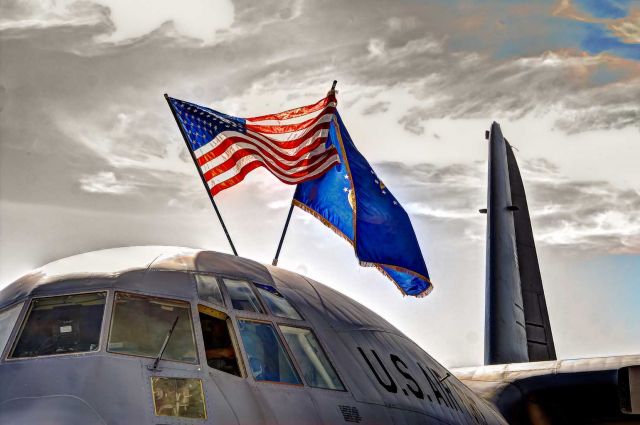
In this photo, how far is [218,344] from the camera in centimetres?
730

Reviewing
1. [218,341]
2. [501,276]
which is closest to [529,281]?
[501,276]

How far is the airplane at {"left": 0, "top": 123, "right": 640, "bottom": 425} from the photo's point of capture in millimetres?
6355

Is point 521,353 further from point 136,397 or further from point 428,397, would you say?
point 136,397

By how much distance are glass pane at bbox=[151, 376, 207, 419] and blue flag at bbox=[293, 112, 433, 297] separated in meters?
7.78

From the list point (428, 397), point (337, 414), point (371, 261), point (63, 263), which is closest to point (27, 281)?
point (63, 263)

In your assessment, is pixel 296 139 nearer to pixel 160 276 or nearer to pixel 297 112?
pixel 297 112

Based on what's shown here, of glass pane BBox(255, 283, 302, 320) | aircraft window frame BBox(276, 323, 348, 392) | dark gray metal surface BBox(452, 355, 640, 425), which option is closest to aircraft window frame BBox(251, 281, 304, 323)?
glass pane BBox(255, 283, 302, 320)

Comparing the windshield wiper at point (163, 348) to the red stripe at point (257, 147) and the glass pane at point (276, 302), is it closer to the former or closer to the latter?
the glass pane at point (276, 302)

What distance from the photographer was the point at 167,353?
6.89 metres

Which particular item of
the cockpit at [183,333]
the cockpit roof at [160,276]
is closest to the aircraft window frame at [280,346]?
the cockpit at [183,333]

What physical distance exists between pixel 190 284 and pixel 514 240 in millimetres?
14403

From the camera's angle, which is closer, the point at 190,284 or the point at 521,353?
the point at 190,284

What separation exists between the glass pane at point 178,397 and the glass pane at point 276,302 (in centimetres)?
157

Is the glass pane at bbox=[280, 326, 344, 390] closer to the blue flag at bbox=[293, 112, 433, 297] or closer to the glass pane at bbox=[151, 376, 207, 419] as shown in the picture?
the glass pane at bbox=[151, 376, 207, 419]
